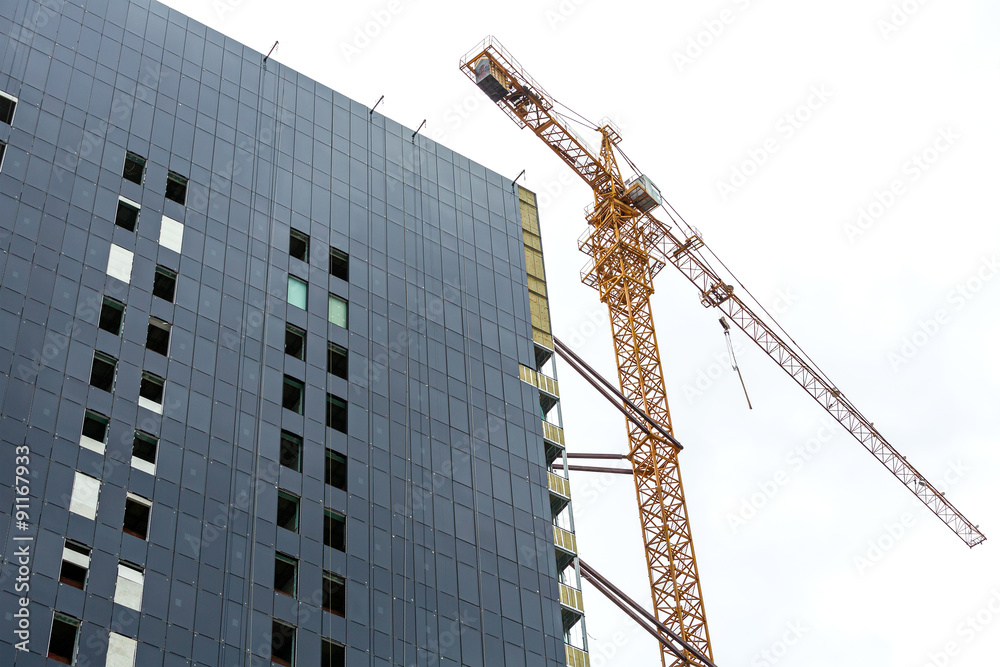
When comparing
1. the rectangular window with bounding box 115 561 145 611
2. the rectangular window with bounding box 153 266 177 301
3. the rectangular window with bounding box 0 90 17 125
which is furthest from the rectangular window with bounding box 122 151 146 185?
the rectangular window with bounding box 115 561 145 611

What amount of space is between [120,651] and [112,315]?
19224 millimetres

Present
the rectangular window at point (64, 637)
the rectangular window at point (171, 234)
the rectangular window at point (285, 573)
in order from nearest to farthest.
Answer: the rectangular window at point (64, 637) → the rectangular window at point (285, 573) → the rectangular window at point (171, 234)

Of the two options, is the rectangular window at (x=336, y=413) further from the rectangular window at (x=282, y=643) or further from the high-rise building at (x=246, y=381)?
the rectangular window at (x=282, y=643)

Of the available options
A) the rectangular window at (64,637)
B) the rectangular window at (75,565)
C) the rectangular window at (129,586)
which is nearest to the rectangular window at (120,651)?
the rectangular window at (64,637)

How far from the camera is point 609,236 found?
12156 centimetres

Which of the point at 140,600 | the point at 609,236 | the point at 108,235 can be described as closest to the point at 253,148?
the point at 108,235

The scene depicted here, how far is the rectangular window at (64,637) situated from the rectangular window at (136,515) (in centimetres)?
588

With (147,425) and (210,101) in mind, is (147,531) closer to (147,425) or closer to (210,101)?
(147,425)

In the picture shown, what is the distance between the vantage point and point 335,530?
73500 millimetres

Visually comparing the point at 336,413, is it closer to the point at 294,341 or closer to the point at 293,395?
the point at 293,395

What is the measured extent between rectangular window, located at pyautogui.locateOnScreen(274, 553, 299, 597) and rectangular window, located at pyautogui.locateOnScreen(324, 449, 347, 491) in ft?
19.6

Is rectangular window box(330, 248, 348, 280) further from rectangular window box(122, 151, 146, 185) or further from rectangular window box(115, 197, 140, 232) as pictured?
rectangular window box(115, 197, 140, 232)

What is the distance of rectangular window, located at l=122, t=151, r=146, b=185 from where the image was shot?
260 feet

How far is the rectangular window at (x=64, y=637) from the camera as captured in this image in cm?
5975
